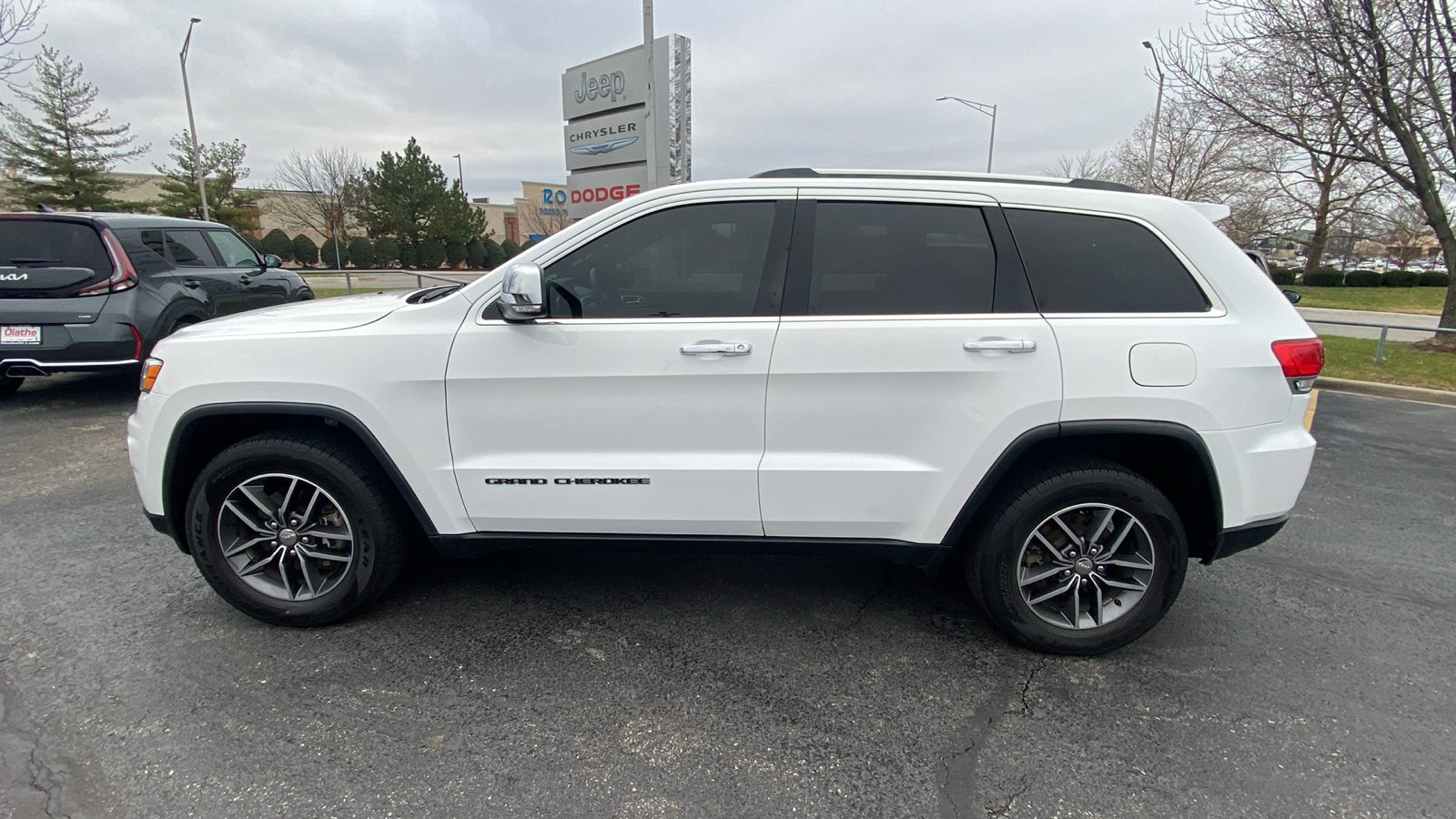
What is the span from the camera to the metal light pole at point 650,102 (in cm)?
1036

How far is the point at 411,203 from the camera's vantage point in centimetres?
4191

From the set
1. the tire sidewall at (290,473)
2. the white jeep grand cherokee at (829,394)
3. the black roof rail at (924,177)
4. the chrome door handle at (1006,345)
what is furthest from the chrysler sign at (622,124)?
the chrome door handle at (1006,345)

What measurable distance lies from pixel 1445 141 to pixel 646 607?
43.2ft

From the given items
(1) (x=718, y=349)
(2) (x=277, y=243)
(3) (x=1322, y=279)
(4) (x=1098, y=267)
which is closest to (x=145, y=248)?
(1) (x=718, y=349)

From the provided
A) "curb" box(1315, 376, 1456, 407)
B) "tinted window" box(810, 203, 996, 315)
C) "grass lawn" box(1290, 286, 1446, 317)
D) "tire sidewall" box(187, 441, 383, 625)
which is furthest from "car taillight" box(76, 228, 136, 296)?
"grass lawn" box(1290, 286, 1446, 317)

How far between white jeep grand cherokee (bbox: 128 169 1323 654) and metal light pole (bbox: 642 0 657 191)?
8.12 metres

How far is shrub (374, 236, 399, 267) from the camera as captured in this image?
39.8 metres

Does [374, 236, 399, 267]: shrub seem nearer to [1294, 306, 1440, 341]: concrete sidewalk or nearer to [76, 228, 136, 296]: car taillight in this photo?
[76, 228, 136, 296]: car taillight

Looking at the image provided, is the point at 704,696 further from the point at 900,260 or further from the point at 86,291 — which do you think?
the point at 86,291

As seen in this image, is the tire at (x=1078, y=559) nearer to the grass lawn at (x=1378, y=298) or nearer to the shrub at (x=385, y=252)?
the grass lawn at (x=1378, y=298)

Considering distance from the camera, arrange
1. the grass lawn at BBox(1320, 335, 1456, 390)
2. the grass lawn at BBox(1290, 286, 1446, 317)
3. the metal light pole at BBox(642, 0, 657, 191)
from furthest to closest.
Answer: the grass lawn at BBox(1290, 286, 1446, 317) < the metal light pole at BBox(642, 0, 657, 191) < the grass lawn at BBox(1320, 335, 1456, 390)

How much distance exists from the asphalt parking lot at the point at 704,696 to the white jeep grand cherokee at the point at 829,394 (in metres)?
0.40

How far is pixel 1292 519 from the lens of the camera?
437 cm

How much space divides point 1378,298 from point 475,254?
148 ft
